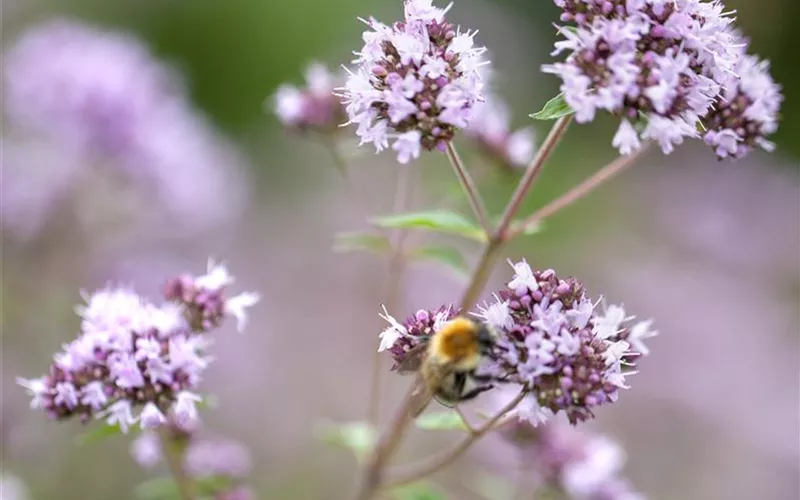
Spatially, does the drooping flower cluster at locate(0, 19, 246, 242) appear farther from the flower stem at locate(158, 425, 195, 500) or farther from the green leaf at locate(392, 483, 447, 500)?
the green leaf at locate(392, 483, 447, 500)

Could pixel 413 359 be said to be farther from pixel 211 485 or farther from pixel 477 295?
pixel 211 485

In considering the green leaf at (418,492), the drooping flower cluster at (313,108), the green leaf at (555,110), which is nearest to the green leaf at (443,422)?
the green leaf at (418,492)

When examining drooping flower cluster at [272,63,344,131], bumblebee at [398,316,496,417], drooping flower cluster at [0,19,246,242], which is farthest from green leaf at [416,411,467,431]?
drooping flower cluster at [0,19,246,242]

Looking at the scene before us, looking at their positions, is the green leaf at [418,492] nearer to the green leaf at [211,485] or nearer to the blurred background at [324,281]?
the green leaf at [211,485]

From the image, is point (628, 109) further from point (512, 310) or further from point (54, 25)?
point (54, 25)

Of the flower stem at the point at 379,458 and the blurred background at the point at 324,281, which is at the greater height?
the blurred background at the point at 324,281

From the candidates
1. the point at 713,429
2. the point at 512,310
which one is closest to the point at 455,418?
the point at 512,310

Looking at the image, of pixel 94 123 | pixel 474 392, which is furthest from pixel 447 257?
pixel 94 123
